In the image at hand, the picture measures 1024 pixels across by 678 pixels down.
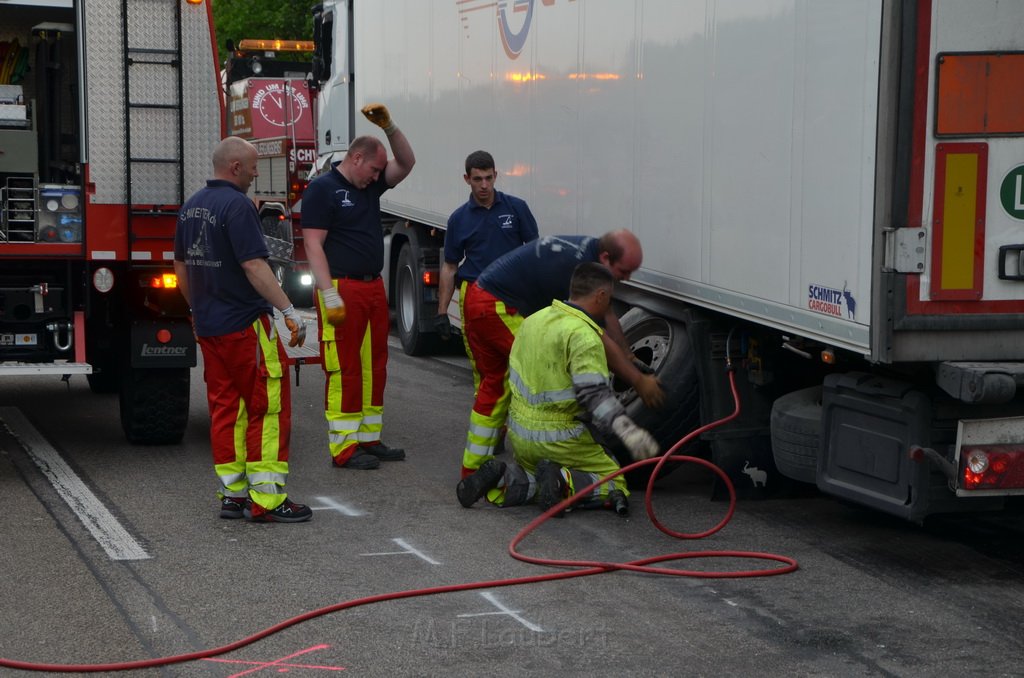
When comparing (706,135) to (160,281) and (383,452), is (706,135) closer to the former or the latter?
(383,452)

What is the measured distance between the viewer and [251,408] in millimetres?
7098

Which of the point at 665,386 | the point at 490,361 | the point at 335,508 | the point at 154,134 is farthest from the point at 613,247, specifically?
the point at 154,134

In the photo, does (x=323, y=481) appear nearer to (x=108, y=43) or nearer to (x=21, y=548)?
(x=21, y=548)

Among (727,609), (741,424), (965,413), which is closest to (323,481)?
(741,424)

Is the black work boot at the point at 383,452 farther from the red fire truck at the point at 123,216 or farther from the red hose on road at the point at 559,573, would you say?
the red hose on road at the point at 559,573

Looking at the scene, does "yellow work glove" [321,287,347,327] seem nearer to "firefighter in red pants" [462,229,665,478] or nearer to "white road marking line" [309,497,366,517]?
"firefighter in red pants" [462,229,665,478]

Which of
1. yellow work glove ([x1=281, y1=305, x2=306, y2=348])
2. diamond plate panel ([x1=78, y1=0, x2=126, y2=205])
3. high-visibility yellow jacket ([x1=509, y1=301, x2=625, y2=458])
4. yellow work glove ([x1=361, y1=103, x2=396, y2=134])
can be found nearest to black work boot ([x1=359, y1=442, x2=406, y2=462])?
high-visibility yellow jacket ([x1=509, y1=301, x2=625, y2=458])

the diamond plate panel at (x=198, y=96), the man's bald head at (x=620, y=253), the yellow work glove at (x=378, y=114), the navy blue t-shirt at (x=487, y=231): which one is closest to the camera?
the man's bald head at (x=620, y=253)

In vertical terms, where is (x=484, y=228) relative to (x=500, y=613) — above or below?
above

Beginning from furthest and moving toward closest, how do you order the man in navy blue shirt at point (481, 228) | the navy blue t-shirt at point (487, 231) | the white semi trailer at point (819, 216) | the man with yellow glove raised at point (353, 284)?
the navy blue t-shirt at point (487, 231), the man in navy blue shirt at point (481, 228), the man with yellow glove raised at point (353, 284), the white semi trailer at point (819, 216)

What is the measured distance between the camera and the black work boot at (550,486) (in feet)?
23.7

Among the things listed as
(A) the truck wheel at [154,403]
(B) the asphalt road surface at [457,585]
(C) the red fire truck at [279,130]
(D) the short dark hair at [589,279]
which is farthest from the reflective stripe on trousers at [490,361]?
(C) the red fire truck at [279,130]

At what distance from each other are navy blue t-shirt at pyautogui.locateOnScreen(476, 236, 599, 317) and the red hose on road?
1039mm

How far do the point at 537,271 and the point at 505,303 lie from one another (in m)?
0.26
